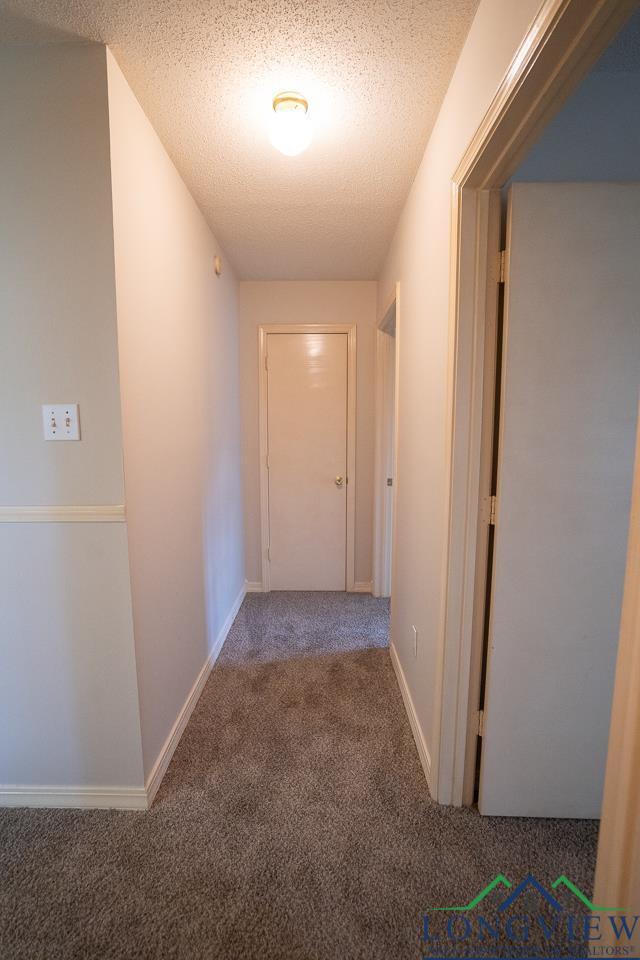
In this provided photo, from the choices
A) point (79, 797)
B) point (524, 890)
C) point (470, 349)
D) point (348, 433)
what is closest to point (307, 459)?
point (348, 433)

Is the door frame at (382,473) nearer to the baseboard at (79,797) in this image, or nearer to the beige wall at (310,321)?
the beige wall at (310,321)

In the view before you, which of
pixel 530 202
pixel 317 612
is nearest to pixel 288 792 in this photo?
pixel 317 612

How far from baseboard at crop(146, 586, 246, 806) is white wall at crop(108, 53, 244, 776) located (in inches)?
1.6

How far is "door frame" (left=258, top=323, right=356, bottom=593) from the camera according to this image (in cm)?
313

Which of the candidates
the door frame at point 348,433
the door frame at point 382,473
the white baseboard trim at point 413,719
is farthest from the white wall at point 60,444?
the door frame at point 382,473

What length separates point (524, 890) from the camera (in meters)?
1.17

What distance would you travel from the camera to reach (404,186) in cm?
190

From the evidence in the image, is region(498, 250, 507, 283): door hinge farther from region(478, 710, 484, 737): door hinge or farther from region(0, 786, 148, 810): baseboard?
region(0, 786, 148, 810): baseboard

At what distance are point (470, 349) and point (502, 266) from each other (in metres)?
0.27

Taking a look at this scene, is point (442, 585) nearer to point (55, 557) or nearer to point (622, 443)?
point (622, 443)

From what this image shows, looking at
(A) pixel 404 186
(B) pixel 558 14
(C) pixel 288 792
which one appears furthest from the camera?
(A) pixel 404 186

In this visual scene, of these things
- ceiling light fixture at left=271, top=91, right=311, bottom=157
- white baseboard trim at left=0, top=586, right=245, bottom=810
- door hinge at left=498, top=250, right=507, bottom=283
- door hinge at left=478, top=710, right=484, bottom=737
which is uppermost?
ceiling light fixture at left=271, top=91, right=311, bottom=157

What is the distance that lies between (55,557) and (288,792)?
1.19m

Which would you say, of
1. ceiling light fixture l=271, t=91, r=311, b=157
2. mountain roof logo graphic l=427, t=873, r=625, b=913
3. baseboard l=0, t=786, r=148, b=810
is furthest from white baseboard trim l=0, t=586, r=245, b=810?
ceiling light fixture l=271, t=91, r=311, b=157
